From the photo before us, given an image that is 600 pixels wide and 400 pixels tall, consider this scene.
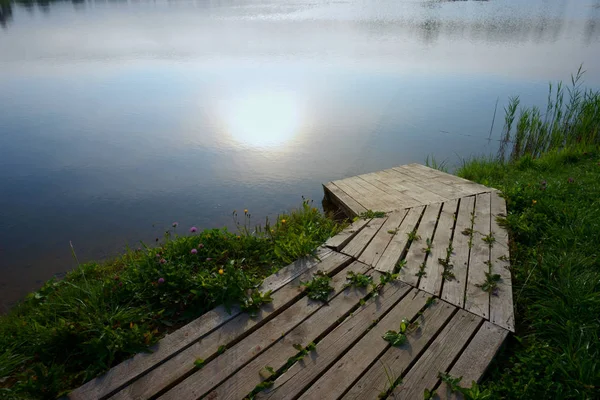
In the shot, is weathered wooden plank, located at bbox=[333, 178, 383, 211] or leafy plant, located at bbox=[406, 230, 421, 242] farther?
weathered wooden plank, located at bbox=[333, 178, 383, 211]

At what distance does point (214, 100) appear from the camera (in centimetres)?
1078

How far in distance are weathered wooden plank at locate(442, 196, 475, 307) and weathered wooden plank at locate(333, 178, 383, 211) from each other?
0.94m

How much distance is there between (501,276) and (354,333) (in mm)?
1411

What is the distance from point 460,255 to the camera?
343 centimetres

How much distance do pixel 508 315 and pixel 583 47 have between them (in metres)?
17.5

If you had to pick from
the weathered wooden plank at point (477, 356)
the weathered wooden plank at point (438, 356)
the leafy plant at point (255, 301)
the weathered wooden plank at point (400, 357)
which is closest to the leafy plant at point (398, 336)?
the weathered wooden plank at point (400, 357)

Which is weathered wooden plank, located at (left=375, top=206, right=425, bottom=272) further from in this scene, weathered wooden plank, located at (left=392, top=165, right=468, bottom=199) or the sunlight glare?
the sunlight glare

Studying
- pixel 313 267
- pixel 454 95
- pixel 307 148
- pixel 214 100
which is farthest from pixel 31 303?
pixel 454 95

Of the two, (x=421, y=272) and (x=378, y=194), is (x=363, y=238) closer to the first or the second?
(x=421, y=272)

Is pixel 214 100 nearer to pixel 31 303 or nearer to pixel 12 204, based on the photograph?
pixel 12 204

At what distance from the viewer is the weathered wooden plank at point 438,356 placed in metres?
2.20

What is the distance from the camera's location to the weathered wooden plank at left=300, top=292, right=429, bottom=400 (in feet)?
7.19

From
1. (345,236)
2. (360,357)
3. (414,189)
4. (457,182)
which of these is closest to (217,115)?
(414,189)

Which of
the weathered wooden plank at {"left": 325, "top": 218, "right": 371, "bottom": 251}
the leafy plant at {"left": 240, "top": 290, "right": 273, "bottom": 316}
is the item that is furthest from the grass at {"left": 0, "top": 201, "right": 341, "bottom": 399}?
the weathered wooden plank at {"left": 325, "top": 218, "right": 371, "bottom": 251}
